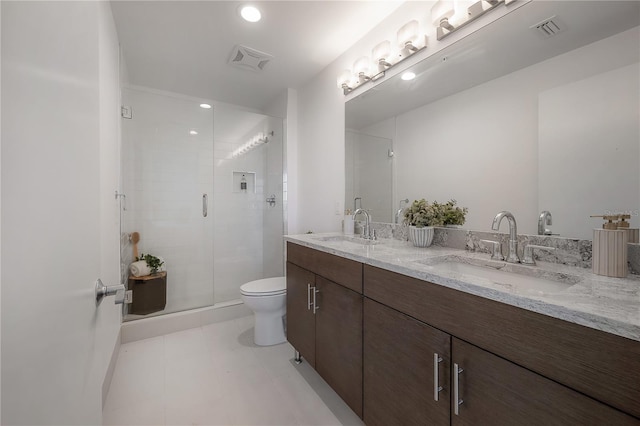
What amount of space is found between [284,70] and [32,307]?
104 inches

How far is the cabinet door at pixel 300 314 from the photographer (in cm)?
168

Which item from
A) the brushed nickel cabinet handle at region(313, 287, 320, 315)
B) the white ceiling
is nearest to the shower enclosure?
the white ceiling

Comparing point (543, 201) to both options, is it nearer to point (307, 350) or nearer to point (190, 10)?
point (307, 350)

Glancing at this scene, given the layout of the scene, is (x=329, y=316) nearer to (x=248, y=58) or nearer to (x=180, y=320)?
(x=180, y=320)

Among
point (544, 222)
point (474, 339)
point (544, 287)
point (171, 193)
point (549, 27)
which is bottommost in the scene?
point (474, 339)

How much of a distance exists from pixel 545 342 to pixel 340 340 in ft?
3.09

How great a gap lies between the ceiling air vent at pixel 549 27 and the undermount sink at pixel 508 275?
39.3 inches

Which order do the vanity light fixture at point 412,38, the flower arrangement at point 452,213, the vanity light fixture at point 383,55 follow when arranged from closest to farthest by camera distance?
the vanity light fixture at point 412,38 < the flower arrangement at point 452,213 < the vanity light fixture at point 383,55

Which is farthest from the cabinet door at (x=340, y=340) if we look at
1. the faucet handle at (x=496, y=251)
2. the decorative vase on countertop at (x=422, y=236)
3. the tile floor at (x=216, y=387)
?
the faucet handle at (x=496, y=251)

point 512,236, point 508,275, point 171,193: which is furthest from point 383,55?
point 171,193

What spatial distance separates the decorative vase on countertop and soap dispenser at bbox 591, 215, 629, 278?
0.67 m

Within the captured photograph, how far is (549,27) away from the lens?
1.14 metres

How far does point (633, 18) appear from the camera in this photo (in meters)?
0.95

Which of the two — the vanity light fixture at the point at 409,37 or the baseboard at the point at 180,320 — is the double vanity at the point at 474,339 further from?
the baseboard at the point at 180,320
